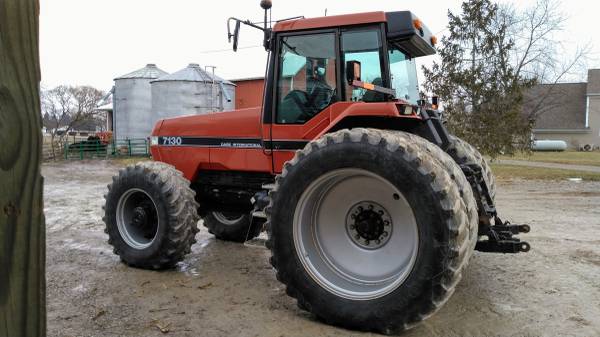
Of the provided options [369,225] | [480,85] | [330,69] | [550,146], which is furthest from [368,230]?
[550,146]

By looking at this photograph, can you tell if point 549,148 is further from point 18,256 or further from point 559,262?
point 18,256

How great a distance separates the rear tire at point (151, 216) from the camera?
18.0 feet

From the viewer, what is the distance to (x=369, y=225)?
4.29m

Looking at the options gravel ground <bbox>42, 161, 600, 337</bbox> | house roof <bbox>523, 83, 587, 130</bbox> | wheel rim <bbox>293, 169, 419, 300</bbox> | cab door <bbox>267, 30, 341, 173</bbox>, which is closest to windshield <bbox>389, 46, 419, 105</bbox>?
cab door <bbox>267, 30, 341, 173</bbox>

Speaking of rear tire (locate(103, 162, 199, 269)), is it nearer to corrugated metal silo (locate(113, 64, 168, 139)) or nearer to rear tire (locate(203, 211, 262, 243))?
rear tire (locate(203, 211, 262, 243))

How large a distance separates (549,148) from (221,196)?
136ft

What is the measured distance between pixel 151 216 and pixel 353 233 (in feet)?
8.69

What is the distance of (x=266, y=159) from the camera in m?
5.70

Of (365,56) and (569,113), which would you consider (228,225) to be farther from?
(569,113)

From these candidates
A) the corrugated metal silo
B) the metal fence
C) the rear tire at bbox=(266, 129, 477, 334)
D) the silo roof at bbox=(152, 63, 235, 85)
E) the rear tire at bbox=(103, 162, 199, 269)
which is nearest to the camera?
the rear tire at bbox=(266, 129, 477, 334)

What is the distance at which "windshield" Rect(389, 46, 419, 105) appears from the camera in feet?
16.7

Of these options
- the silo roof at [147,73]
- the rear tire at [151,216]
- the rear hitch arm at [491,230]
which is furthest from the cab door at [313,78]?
the silo roof at [147,73]

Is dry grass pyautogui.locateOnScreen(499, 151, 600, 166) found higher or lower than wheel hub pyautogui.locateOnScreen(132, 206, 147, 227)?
lower

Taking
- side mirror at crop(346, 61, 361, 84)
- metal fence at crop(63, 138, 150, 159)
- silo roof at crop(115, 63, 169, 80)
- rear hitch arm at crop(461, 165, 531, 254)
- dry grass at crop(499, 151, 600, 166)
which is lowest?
dry grass at crop(499, 151, 600, 166)
